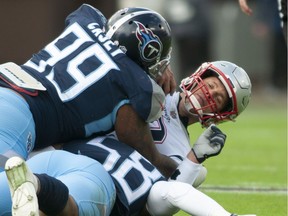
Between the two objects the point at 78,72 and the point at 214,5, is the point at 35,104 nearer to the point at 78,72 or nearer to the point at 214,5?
the point at 78,72

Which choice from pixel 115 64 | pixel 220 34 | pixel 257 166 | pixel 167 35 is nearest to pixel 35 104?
pixel 115 64

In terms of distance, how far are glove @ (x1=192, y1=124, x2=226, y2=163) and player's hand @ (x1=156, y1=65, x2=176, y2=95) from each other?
496 mm

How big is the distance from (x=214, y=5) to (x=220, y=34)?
54 centimetres

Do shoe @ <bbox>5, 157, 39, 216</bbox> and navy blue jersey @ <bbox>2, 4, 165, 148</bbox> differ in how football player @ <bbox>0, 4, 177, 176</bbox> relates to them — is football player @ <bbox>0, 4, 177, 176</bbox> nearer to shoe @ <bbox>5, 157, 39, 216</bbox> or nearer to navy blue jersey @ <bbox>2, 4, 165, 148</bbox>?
navy blue jersey @ <bbox>2, 4, 165, 148</bbox>

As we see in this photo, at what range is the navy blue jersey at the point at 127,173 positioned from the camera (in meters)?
4.34

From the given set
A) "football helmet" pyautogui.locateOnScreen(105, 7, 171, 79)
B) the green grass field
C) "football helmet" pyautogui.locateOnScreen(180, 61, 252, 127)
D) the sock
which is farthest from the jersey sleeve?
the sock

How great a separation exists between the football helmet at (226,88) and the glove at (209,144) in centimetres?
28

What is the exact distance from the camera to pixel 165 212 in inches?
171

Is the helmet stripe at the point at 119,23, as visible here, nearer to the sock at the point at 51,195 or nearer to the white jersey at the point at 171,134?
the white jersey at the point at 171,134

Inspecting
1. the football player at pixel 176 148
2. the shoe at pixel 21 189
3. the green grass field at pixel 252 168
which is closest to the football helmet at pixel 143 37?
the football player at pixel 176 148

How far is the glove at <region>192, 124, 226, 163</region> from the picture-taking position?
4531 mm

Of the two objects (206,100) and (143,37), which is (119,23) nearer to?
(143,37)

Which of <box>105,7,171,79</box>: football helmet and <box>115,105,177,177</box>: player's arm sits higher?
<box>105,7,171,79</box>: football helmet

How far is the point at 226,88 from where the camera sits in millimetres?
4828
